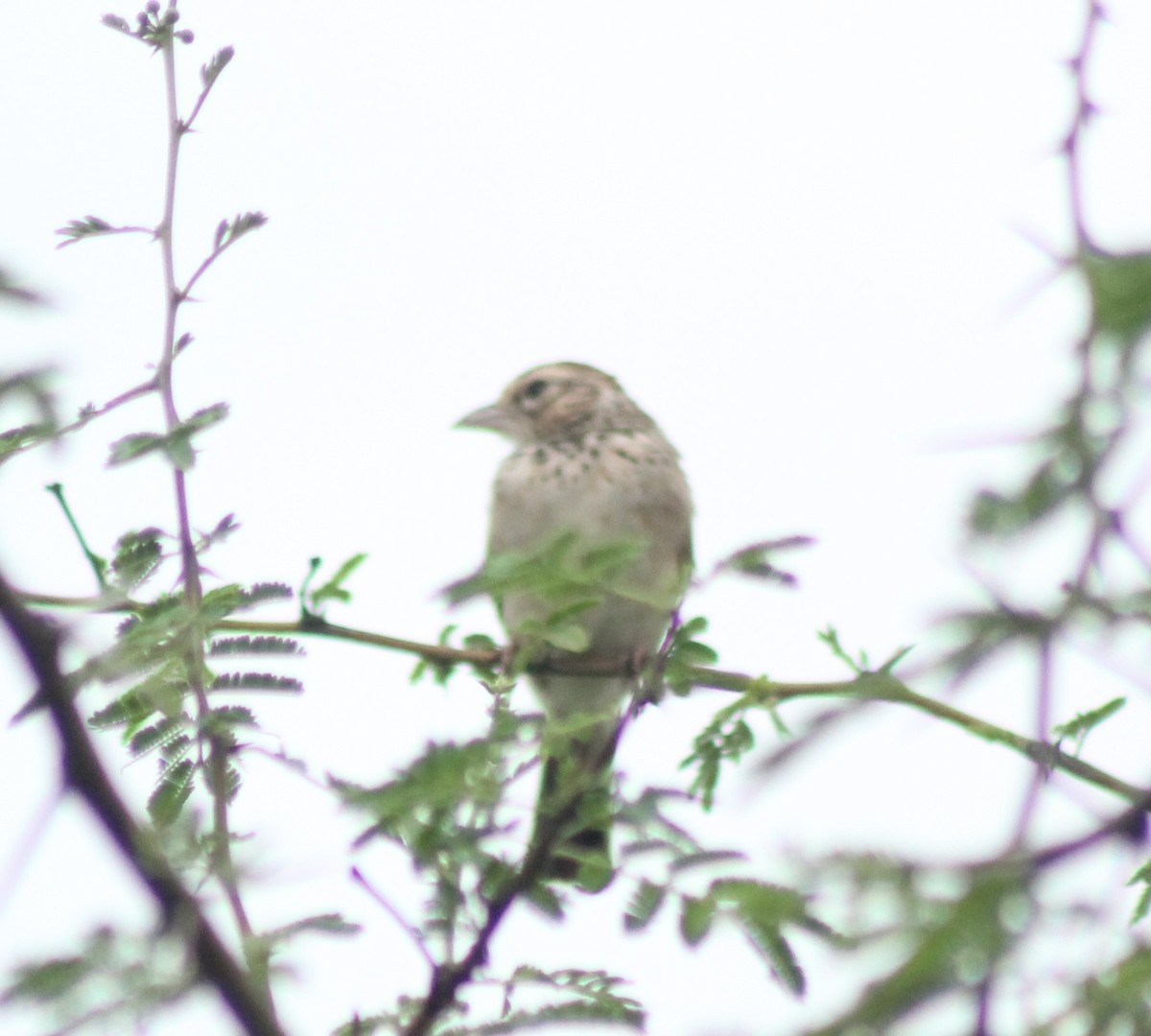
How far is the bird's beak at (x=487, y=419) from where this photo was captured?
701 centimetres

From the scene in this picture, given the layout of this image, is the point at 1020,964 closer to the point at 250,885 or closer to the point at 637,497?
the point at 250,885

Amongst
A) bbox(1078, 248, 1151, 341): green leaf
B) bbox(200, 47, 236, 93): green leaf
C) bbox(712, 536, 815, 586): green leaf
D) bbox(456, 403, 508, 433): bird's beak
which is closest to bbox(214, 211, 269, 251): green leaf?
bbox(200, 47, 236, 93): green leaf

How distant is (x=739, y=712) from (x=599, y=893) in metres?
0.49

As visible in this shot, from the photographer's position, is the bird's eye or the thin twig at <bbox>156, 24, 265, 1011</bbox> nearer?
the thin twig at <bbox>156, 24, 265, 1011</bbox>

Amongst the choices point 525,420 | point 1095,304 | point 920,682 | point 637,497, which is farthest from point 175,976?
point 525,420

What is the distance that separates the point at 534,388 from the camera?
7.21 m

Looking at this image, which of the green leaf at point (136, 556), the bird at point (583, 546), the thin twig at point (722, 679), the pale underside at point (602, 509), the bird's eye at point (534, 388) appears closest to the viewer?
the thin twig at point (722, 679)

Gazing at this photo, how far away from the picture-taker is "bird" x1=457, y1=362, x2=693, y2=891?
288 centimetres

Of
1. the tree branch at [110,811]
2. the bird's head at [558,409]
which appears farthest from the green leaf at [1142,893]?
the bird's head at [558,409]

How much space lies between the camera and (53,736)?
1.86 meters

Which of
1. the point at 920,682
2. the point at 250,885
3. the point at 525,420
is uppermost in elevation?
the point at 525,420

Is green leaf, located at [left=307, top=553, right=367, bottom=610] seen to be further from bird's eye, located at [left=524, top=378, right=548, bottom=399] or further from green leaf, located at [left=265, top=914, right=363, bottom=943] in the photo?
bird's eye, located at [left=524, top=378, right=548, bottom=399]

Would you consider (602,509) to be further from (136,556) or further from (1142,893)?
(1142,893)

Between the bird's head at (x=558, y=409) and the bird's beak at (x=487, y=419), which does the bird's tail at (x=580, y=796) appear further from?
the bird's beak at (x=487, y=419)
